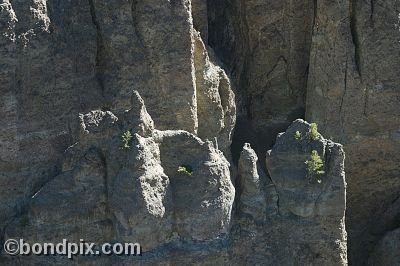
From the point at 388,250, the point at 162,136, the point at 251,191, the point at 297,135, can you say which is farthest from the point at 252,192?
the point at 388,250

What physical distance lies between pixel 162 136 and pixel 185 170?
913mm

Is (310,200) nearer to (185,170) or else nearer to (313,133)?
(313,133)

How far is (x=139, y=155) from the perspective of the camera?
15648 mm

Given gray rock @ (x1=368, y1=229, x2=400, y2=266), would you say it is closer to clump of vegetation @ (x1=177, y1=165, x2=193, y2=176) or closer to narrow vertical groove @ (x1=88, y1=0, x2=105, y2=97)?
clump of vegetation @ (x1=177, y1=165, x2=193, y2=176)

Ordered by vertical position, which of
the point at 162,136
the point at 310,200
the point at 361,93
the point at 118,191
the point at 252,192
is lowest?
the point at 310,200

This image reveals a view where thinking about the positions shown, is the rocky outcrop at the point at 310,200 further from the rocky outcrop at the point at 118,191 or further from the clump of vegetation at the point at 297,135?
the rocky outcrop at the point at 118,191

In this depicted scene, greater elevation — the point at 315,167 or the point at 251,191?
the point at 315,167

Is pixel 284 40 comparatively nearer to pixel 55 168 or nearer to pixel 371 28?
A: pixel 371 28

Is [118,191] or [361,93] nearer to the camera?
[118,191]

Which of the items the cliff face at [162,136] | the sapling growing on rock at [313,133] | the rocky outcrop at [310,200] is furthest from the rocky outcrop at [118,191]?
the sapling growing on rock at [313,133]

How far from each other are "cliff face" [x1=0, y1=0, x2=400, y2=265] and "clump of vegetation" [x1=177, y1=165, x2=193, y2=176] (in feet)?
0.32

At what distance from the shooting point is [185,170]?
16.3 meters

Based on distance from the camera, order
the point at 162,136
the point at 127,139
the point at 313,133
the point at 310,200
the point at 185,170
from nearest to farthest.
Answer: the point at 127,139
the point at 185,170
the point at 162,136
the point at 310,200
the point at 313,133

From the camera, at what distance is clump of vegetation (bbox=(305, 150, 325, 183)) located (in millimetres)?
16875
